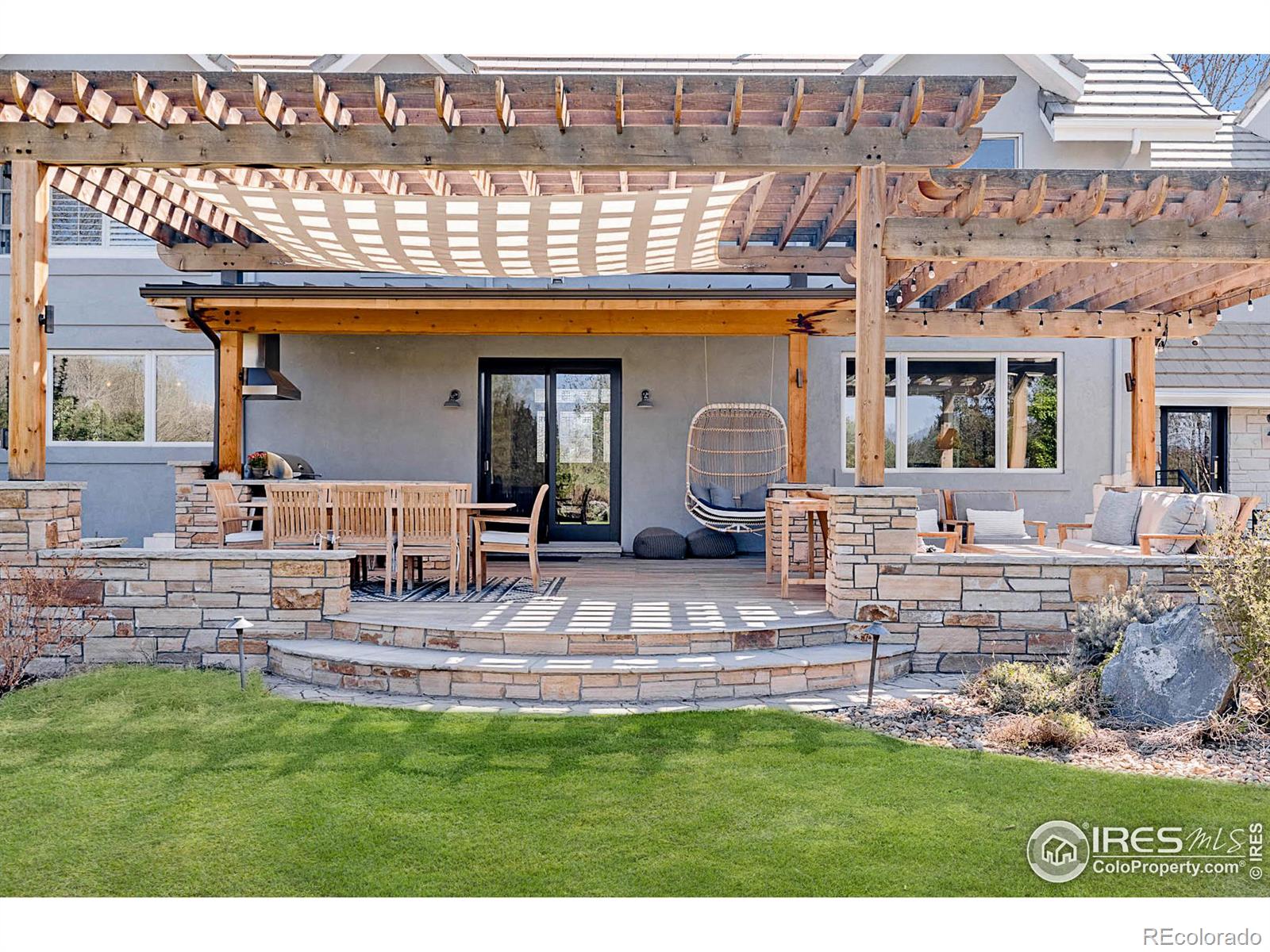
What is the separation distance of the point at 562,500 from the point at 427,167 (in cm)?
584

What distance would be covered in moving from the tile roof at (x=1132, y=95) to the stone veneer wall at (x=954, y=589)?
7.46m

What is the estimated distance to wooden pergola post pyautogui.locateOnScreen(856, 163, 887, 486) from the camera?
6.20 meters

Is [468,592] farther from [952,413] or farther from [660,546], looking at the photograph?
[952,413]

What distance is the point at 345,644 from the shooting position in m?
6.04

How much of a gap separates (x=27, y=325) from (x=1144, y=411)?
408 inches

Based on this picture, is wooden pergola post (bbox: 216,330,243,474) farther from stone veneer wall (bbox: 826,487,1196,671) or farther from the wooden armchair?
the wooden armchair

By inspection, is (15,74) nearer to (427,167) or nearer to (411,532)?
(427,167)

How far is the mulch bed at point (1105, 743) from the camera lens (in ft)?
14.3

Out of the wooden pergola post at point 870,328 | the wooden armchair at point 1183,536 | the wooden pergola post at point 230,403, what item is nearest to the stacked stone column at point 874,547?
the wooden pergola post at point 870,328

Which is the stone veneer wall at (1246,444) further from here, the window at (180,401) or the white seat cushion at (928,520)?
the window at (180,401)

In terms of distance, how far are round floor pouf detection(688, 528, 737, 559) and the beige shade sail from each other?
3561 mm

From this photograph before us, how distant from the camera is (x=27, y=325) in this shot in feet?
20.0

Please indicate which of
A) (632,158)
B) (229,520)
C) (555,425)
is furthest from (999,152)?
(229,520)
